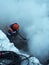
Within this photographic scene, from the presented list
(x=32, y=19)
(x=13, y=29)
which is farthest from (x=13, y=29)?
(x=32, y=19)

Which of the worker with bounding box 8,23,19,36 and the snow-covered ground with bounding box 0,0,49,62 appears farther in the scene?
the worker with bounding box 8,23,19,36

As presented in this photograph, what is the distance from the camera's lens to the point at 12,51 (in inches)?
251

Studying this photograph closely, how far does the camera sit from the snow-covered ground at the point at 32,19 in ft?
24.4

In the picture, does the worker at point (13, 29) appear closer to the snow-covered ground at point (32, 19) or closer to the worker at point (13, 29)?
the worker at point (13, 29)

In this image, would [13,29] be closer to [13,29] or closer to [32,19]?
[13,29]

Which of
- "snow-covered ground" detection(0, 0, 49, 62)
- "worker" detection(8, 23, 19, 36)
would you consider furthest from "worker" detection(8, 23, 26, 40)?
"snow-covered ground" detection(0, 0, 49, 62)

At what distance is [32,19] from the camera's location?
8680 millimetres

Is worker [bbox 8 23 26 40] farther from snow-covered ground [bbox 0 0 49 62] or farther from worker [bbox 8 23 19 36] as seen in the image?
snow-covered ground [bbox 0 0 49 62]

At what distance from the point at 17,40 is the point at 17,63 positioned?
79.1 inches

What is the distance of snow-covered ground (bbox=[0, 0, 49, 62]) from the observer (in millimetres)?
7434

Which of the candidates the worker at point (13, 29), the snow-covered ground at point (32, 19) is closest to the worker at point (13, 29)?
the worker at point (13, 29)

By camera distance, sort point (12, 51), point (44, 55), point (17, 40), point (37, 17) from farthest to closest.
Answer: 1. point (37, 17)
2. point (17, 40)
3. point (44, 55)
4. point (12, 51)

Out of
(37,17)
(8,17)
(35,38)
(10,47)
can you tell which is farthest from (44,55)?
(8,17)

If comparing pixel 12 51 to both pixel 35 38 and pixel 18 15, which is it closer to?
pixel 35 38
